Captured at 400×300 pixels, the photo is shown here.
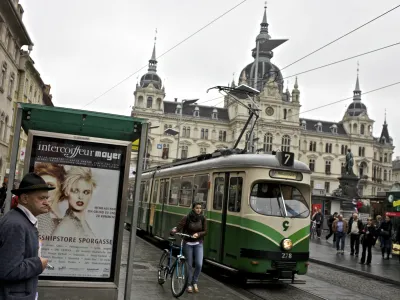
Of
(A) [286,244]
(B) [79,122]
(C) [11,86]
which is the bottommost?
(A) [286,244]

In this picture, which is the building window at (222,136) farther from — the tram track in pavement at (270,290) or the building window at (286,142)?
the tram track in pavement at (270,290)

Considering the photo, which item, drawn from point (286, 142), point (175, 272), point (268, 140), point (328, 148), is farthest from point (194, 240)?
point (328, 148)

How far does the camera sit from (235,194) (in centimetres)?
1128

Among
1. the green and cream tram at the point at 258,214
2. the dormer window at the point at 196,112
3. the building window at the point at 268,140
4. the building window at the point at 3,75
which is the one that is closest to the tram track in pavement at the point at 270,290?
the green and cream tram at the point at 258,214

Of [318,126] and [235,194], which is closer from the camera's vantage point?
[235,194]

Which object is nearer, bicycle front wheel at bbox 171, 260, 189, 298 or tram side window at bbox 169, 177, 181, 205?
bicycle front wheel at bbox 171, 260, 189, 298

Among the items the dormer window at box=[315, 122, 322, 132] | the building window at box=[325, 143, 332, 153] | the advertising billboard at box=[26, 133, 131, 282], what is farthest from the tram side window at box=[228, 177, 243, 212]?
the dormer window at box=[315, 122, 322, 132]

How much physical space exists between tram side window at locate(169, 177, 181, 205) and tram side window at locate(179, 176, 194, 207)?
1.56 feet

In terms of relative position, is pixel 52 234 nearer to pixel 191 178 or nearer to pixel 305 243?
pixel 305 243

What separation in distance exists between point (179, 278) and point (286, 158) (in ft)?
13.5

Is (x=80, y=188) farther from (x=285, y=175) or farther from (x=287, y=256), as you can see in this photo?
(x=285, y=175)

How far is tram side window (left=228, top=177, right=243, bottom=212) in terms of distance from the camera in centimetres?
1110

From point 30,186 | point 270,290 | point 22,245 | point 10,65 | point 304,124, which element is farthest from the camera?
point 304,124

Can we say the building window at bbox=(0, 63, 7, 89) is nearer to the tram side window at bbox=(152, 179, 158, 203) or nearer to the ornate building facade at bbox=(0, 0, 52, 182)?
the ornate building facade at bbox=(0, 0, 52, 182)
